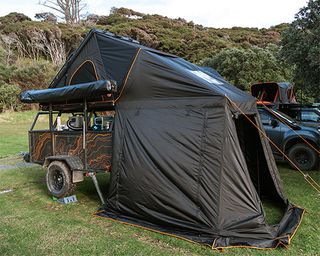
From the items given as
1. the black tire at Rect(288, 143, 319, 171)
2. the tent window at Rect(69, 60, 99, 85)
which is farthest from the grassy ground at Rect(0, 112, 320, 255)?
the tent window at Rect(69, 60, 99, 85)

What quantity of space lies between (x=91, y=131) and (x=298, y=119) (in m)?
7.84

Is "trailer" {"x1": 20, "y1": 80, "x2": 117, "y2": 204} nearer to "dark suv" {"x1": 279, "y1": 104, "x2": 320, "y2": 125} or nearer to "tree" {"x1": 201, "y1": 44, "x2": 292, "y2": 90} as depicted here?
"dark suv" {"x1": 279, "y1": 104, "x2": 320, "y2": 125}

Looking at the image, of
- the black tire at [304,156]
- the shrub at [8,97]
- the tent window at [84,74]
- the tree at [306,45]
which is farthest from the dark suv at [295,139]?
the shrub at [8,97]

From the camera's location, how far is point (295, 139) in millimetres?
9594

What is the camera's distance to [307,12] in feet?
32.6

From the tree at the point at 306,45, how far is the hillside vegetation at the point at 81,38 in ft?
52.5

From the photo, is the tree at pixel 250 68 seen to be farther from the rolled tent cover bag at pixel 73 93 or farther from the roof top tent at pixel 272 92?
the rolled tent cover bag at pixel 73 93

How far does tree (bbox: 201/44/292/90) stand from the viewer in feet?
88.2

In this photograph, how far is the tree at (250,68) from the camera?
26.9 meters

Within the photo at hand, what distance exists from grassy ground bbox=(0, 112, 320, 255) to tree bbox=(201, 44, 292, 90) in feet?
66.9

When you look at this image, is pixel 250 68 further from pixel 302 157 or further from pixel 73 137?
pixel 73 137

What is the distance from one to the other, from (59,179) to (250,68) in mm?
23381

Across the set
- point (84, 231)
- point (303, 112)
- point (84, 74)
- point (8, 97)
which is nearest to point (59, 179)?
point (84, 231)

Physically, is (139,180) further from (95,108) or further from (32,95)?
(32,95)
